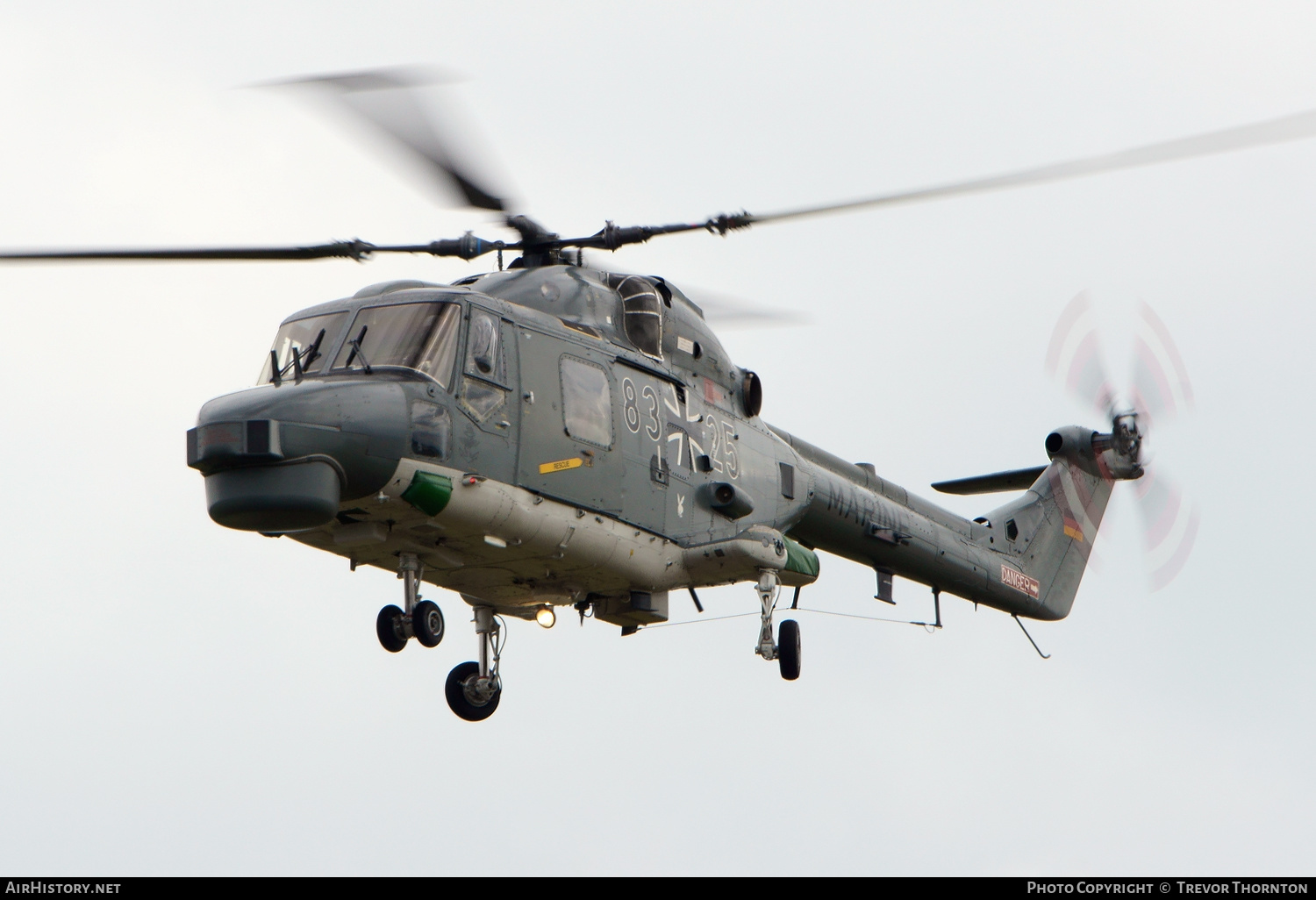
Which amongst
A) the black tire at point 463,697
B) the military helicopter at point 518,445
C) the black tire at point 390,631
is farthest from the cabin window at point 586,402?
the black tire at point 463,697

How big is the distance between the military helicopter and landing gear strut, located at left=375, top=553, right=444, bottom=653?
2 cm

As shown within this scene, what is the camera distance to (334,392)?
13.7m

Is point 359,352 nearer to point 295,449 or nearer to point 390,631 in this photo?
point 295,449

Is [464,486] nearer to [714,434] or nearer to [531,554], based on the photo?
[531,554]

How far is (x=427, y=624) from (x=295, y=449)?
89.4 inches


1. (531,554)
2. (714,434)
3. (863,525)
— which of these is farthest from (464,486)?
(863,525)

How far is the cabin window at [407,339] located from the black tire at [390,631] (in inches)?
84.4

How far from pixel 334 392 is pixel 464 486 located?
145 cm

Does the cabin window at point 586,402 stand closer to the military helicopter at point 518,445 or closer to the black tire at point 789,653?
the military helicopter at point 518,445

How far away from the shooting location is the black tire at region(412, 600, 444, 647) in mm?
14672

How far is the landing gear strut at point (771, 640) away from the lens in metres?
17.0

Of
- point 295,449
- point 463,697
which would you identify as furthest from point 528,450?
point 463,697

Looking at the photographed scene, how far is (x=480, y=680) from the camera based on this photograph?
1702cm

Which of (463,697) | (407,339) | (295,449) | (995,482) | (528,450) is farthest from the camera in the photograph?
(995,482)
